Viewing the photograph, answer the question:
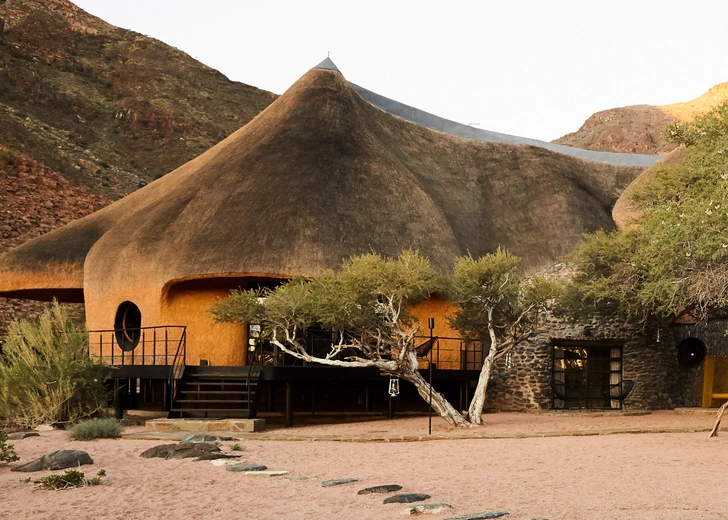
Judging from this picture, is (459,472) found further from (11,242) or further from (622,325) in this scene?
(11,242)

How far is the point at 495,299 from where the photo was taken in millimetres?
18422

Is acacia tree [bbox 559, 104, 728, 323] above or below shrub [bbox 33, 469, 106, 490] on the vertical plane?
above

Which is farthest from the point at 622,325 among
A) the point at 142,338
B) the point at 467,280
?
the point at 142,338

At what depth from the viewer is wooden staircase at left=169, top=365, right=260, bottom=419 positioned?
59.8 feet

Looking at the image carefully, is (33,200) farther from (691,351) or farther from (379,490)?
(379,490)

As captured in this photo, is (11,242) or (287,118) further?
(11,242)

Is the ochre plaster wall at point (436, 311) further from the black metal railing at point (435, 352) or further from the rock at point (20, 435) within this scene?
the rock at point (20, 435)

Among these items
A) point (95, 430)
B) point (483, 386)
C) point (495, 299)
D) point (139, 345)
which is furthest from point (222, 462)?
point (139, 345)

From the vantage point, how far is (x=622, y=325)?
23.6 metres

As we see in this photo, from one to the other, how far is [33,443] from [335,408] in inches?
362

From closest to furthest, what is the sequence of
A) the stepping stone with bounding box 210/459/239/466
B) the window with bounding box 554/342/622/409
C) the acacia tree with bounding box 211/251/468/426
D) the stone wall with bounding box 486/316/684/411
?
the stepping stone with bounding box 210/459/239/466 < the acacia tree with bounding box 211/251/468/426 < the stone wall with bounding box 486/316/684/411 < the window with bounding box 554/342/622/409

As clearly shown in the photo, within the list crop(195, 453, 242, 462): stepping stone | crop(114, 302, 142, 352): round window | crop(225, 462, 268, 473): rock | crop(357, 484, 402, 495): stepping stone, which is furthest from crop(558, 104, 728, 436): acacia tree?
crop(114, 302, 142, 352): round window

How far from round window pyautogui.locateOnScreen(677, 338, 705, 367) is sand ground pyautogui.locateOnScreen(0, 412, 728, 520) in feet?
34.5

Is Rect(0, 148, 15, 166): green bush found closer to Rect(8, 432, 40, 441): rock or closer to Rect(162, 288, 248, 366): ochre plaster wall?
Rect(162, 288, 248, 366): ochre plaster wall
